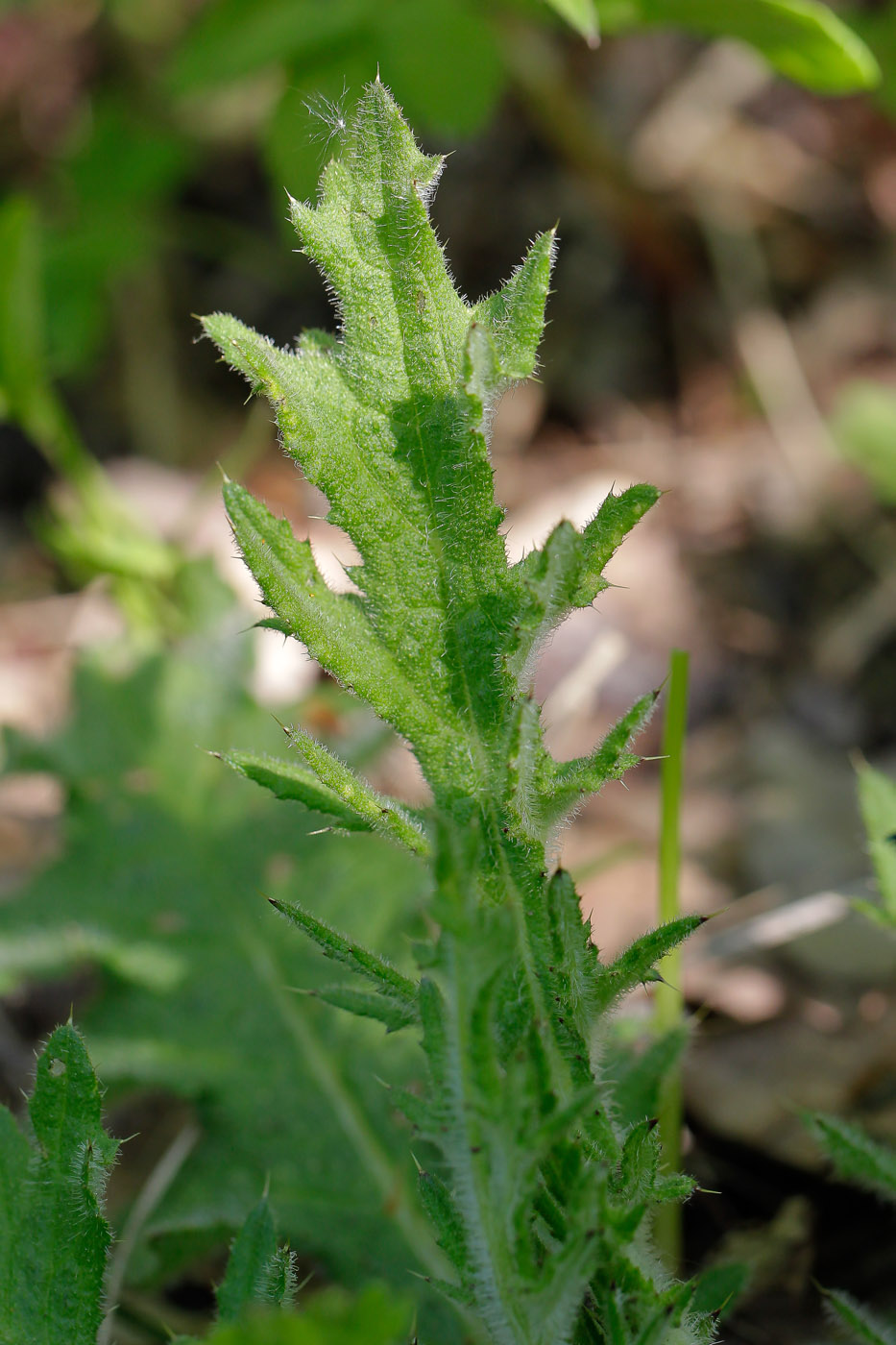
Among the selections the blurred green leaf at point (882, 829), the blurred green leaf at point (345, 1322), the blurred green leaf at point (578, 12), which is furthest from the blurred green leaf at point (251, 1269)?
the blurred green leaf at point (578, 12)

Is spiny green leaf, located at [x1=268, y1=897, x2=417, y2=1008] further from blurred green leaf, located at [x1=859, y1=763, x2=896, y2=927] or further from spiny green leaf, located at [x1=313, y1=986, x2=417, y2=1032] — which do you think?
blurred green leaf, located at [x1=859, y1=763, x2=896, y2=927]

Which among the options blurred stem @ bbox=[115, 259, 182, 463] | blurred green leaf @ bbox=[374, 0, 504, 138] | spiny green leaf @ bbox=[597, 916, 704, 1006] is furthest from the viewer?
blurred stem @ bbox=[115, 259, 182, 463]

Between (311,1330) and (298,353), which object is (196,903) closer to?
(298,353)

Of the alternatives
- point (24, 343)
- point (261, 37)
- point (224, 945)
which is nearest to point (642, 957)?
point (224, 945)

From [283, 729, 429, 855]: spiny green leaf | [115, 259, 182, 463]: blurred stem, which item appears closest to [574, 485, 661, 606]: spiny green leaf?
[283, 729, 429, 855]: spiny green leaf

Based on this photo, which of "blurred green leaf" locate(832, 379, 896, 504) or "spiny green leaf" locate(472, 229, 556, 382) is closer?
"spiny green leaf" locate(472, 229, 556, 382)

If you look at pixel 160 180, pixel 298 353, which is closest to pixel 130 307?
pixel 160 180

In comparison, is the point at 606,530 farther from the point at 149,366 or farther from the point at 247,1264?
the point at 149,366

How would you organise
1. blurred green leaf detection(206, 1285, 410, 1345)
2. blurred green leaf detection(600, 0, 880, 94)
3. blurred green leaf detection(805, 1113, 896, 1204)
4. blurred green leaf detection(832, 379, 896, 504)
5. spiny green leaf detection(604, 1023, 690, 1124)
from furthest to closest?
blurred green leaf detection(832, 379, 896, 504) → blurred green leaf detection(600, 0, 880, 94) → spiny green leaf detection(604, 1023, 690, 1124) → blurred green leaf detection(805, 1113, 896, 1204) → blurred green leaf detection(206, 1285, 410, 1345)
